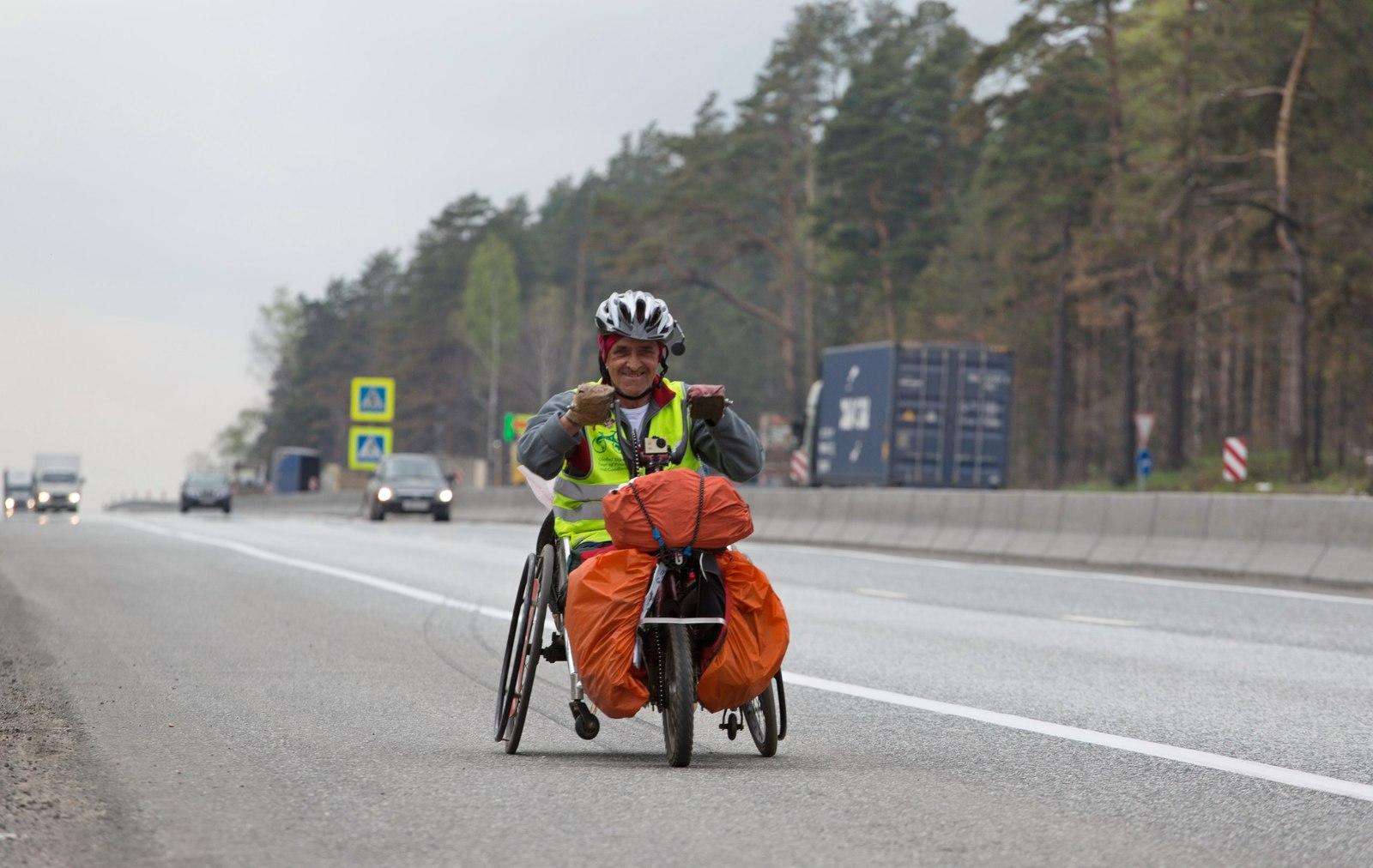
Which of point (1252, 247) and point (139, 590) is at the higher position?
point (1252, 247)

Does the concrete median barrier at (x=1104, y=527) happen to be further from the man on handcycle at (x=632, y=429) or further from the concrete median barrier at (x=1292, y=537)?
the man on handcycle at (x=632, y=429)

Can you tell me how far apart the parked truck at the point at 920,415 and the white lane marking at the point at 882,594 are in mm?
22119

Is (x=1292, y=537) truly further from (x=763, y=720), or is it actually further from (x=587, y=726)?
(x=587, y=726)

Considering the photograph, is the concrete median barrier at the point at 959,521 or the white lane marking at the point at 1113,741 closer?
the white lane marking at the point at 1113,741

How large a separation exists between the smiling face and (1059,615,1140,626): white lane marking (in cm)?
884

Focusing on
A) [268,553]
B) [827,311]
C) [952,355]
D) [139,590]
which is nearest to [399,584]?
[139,590]

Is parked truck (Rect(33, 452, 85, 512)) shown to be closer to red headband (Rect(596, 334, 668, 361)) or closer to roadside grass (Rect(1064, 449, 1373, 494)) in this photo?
roadside grass (Rect(1064, 449, 1373, 494))

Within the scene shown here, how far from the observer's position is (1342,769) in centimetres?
771

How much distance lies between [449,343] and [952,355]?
8893cm

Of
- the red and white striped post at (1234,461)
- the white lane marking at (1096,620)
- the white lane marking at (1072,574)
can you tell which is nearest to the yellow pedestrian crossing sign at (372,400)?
the red and white striped post at (1234,461)

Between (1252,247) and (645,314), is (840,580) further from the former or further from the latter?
(1252,247)

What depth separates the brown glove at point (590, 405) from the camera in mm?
7297

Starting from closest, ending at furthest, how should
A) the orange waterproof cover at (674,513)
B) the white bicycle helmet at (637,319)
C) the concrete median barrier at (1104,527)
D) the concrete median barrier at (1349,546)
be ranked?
1. the orange waterproof cover at (674,513)
2. the white bicycle helmet at (637,319)
3. the concrete median barrier at (1349,546)
4. the concrete median barrier at (1104,527)

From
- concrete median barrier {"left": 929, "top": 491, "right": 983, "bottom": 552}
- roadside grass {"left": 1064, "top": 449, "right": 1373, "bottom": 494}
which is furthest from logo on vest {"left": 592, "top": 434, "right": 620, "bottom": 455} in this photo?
roadside grass {"left": 1064, "top": 449, "right": 1373, "bottom": 494}
